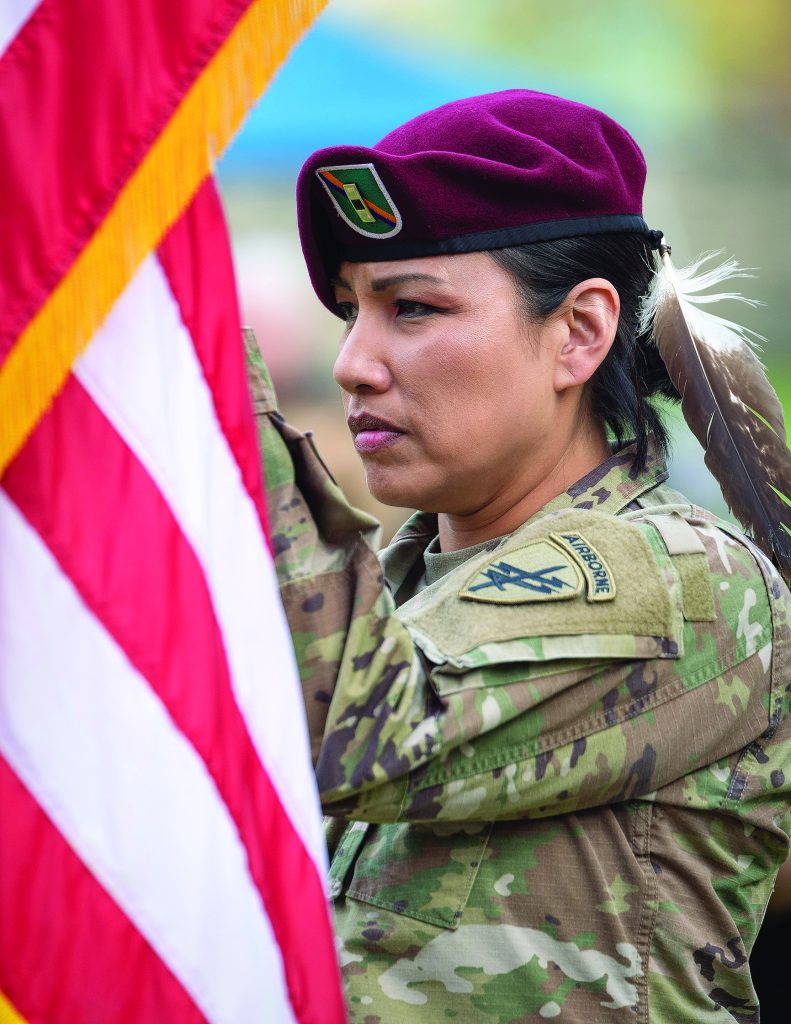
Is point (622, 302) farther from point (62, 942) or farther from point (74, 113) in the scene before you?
point (62, 942)

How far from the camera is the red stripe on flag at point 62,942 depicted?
109 centimetres

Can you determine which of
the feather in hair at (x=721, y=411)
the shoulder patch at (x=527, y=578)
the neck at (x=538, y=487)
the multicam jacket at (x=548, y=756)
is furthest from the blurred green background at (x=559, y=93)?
the shoulder patch at (x=527, y=578)

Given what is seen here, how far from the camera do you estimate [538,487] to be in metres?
1.82

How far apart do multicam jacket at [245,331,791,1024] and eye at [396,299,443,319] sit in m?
0.35

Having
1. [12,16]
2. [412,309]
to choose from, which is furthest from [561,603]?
[12,16]

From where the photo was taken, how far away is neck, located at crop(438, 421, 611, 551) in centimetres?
181

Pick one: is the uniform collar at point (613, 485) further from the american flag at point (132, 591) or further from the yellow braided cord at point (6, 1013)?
the yellow braided cord at point (6, 1013)

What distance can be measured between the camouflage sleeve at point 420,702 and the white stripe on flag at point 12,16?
0.40 meters

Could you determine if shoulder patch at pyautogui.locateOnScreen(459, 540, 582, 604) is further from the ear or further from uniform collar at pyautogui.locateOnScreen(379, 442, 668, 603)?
the ear

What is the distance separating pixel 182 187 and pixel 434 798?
0.71m

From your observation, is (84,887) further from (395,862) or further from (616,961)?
(616,961)

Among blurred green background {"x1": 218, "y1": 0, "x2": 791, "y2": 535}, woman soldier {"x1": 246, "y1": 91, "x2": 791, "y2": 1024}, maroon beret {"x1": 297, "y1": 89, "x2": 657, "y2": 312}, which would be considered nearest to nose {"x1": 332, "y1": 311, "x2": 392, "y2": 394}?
woman soldier {"x1": 246, "y1": 91, "x2": 791, "y2": 1024}

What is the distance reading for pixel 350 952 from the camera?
1.54m

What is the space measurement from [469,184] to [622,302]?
1.21ft
